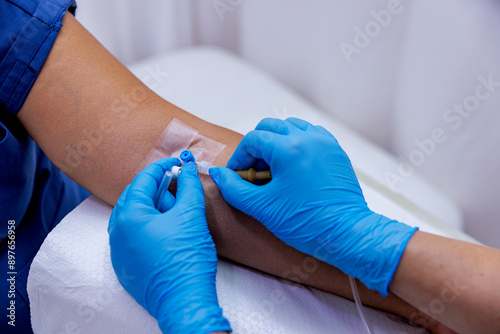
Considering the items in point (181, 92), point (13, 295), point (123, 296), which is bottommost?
point (13, 295)

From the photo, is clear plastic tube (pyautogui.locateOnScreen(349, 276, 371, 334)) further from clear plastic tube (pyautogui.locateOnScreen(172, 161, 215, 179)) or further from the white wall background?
the white wall background

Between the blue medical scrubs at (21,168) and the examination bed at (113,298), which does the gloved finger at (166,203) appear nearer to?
the examination bed at (113,298)

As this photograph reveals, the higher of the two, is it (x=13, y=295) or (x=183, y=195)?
(x=183, y=195)

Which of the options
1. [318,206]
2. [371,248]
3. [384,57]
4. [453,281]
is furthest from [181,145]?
[384,57]

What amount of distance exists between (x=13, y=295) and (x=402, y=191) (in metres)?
1.19

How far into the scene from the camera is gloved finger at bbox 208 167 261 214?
0.83m

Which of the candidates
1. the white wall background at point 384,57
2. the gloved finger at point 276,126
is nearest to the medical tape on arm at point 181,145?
the gloved finger at point 276,126

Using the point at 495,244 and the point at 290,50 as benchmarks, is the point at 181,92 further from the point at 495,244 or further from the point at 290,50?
the point at 495,244

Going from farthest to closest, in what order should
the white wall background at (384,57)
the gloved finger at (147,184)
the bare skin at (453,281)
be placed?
1. the white wall background at (384,57)
2. the gloved finger at (147,184)
3. the bare skin at (453,281)

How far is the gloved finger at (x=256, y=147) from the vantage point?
82cm

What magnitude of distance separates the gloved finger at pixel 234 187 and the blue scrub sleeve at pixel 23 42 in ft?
1.45

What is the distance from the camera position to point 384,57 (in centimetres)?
148

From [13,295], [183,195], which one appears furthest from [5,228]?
[183,195]

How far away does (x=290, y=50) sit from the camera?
69.6 inches
